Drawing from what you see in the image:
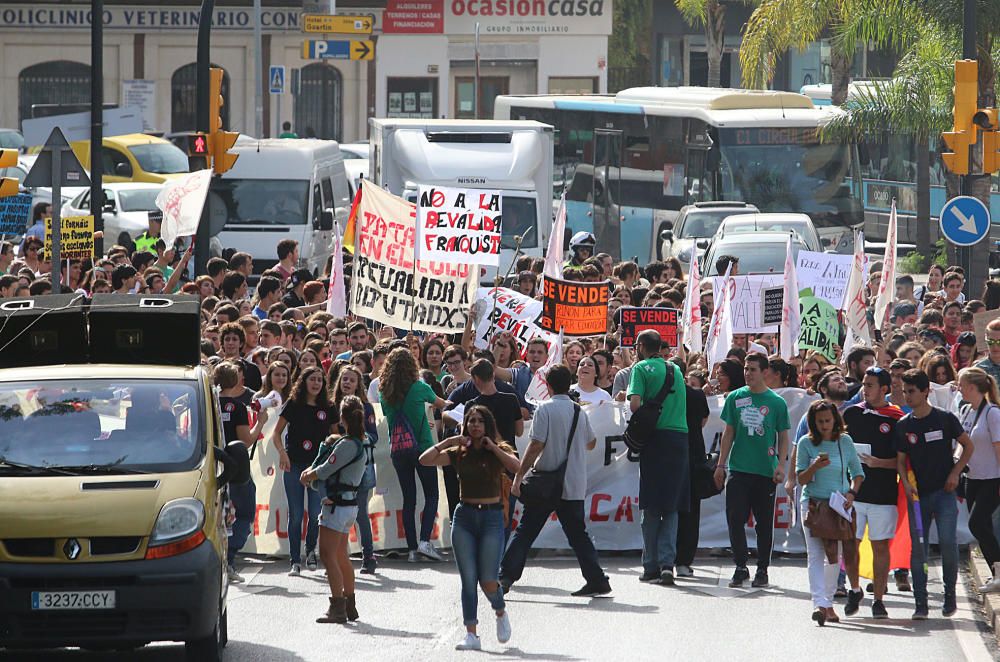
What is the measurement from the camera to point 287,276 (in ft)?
67.8

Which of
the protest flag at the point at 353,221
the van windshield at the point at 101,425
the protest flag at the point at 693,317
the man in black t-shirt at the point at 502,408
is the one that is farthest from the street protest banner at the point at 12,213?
the van windshield at the point at 101,425

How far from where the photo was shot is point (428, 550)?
43.5 feet

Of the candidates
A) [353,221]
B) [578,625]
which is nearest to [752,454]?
[578,625]

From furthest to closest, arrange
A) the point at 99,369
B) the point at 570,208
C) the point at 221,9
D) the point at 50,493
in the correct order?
the point at 221,9 < the point at 570,208 < the point at 99,369 < the point at 50,493

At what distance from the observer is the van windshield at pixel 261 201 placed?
28.1 metres

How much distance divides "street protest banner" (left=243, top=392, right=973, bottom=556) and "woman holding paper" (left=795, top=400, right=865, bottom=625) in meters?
2.07

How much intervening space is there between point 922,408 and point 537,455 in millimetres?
2454

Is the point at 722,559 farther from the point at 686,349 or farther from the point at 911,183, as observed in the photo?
the point at 911,183

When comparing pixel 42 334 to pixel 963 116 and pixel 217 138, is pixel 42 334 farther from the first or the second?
pixel 963 116

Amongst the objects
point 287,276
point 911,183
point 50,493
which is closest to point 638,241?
point 911,183

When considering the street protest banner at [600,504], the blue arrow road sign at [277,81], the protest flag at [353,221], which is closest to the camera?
the street protest banner at [600,504]

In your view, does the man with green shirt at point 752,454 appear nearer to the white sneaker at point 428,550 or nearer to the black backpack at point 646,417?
the black backpack at point 646,417

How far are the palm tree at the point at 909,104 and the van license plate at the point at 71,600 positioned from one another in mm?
24908

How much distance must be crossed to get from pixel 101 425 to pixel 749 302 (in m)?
8.55
